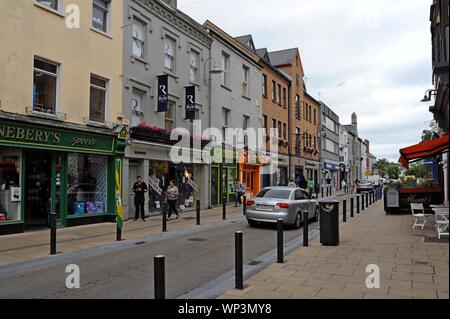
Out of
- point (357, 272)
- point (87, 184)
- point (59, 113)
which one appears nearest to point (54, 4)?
point (59, 113)

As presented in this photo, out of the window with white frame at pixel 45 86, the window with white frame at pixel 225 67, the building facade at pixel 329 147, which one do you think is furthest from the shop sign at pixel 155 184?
the building facade at pixel 329 147

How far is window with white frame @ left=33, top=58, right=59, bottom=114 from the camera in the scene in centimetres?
1287

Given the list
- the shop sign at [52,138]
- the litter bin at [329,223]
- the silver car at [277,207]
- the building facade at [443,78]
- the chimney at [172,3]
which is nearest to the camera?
the building facade at [443,78]

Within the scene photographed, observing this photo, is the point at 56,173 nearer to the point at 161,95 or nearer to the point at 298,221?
the point at 161,95

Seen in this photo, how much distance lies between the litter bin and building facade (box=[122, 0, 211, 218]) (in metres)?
8.72

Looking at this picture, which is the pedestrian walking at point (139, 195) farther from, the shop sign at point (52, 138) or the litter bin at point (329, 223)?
the litter bin at point (329, 223)

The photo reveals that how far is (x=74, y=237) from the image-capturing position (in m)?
11.8

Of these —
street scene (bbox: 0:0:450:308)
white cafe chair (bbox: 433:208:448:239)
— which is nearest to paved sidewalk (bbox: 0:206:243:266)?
street scene (bbox: 0:0:450:308)

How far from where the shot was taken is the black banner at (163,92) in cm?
1748

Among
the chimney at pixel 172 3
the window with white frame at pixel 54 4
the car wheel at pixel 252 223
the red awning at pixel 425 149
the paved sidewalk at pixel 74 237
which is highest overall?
the chimney at pixel 172 3

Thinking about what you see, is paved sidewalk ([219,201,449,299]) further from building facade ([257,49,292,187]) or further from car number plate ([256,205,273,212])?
building facade ([257,49,292,187])

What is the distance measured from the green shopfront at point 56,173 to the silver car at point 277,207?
15.7 feet

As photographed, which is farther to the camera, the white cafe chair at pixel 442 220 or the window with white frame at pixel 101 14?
the window with white frame at pixel 101 14
